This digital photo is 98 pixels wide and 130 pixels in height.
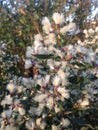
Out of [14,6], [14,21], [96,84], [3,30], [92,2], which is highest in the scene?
[92,2]

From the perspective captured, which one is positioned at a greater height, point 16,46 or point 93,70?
point 16,46

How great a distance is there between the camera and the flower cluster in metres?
2.41

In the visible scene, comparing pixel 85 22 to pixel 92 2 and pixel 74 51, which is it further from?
pixel 74 51

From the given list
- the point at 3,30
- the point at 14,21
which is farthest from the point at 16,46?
the point at 14,21

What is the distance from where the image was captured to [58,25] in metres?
2.45

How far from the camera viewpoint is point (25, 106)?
8.41 ft

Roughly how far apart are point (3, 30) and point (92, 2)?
132 inches

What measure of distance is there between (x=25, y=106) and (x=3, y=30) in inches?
69.6

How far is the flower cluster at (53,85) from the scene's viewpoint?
2.41m

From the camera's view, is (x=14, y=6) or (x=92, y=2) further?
(x=92, y=2)

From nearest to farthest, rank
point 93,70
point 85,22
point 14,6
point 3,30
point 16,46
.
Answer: point 93,70 < point 16,46 < point 3,30 < point 14,6 < point 85,22

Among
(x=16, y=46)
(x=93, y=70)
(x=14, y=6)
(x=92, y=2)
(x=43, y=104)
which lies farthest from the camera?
Result: (x=92, y=2)

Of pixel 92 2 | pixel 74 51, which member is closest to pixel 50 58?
pixel 74 51

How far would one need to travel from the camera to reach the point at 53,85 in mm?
2389
